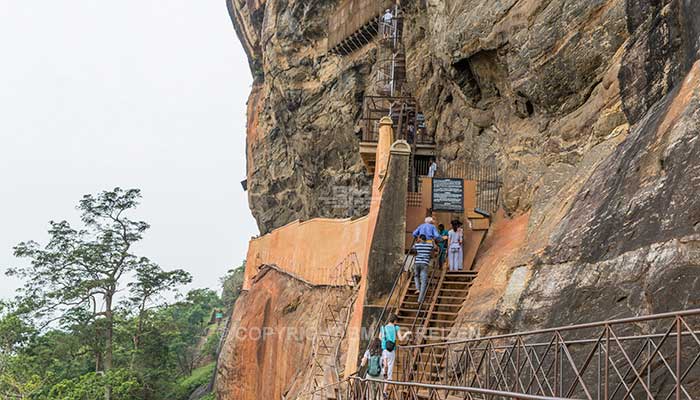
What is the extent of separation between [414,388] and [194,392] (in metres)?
40.1

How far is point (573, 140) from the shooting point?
13.2 meters

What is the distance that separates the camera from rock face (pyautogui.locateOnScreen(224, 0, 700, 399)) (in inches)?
310

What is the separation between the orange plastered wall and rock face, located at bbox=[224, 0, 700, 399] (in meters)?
4.07

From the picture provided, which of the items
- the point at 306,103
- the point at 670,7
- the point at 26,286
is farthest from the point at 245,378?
the point at 670,7

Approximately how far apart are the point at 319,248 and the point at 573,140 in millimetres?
10381

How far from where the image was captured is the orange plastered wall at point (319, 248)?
59.8 feet

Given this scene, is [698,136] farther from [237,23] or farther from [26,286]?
[237,23]

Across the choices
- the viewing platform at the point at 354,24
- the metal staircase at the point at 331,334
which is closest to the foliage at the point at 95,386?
the metal staircase at the point at 331,334

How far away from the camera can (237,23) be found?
43.1m

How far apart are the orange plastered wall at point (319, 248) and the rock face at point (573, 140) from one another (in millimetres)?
4074

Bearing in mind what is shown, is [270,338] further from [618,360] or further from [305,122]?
[618,360]

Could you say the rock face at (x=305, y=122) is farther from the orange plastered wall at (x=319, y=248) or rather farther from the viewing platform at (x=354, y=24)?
the orange plastered wall at (x=319, y=248)

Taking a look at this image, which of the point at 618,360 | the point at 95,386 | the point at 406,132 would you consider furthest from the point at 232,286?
the point at 618,360

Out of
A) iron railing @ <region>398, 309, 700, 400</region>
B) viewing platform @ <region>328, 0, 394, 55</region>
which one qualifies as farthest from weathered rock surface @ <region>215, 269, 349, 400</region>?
viewing platform @ <region>328, 0, 394, 55</region>
